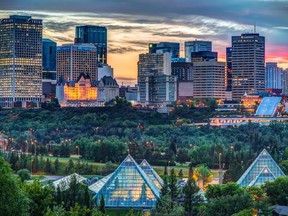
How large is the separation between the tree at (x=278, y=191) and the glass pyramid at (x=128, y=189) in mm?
11280

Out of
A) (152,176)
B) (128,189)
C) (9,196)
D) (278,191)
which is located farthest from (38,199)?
(152,176)

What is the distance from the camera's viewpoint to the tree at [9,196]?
44.4m

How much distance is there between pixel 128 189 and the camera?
3108 inches

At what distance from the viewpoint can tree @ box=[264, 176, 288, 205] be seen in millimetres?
68375

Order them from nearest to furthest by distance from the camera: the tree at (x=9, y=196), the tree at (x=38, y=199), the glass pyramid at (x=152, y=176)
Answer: the tree at (x=9, y=196)
the tree at (x=38, y=199)
the glass pyramid at (x=152, y=176)

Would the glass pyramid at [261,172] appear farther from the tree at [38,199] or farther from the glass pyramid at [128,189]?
the tree at [38,199]

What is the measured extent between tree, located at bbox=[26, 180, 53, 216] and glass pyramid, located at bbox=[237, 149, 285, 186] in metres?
31.2

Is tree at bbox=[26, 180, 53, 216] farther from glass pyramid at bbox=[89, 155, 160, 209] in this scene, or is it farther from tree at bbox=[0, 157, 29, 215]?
glass pyramid at bbox=[89, 155, 160, 209]

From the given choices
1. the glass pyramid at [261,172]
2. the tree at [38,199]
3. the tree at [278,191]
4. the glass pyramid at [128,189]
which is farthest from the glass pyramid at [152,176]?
the tree at [38,199]

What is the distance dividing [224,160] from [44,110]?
97433mm

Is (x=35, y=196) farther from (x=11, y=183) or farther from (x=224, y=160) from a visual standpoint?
(x=224, y=160)

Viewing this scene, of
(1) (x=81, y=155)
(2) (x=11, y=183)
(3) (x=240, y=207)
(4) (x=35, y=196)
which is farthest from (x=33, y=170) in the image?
(2) (x=11, y=183)

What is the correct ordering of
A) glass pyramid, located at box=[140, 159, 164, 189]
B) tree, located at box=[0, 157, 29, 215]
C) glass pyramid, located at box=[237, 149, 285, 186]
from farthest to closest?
glass pyramid, located at box=[140, 159, 164, 189] → glass pyramid, located at box=[237, 149, 285, 186] → tree, located at box=[0, 157, 29, 215]

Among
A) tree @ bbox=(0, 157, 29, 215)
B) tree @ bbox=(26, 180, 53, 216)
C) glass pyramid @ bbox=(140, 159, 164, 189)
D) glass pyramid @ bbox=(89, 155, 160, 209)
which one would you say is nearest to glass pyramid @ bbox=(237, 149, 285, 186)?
glass pyramid @ bbox=(140, 159, 164, 189)
